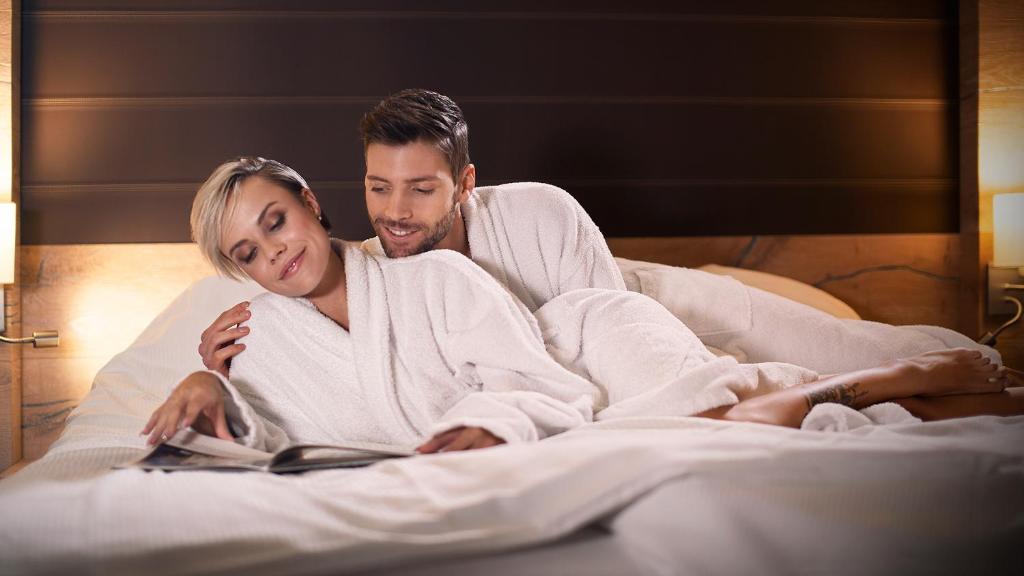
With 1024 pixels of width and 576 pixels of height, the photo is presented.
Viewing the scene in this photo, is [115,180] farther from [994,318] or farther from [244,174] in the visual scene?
[994,318]

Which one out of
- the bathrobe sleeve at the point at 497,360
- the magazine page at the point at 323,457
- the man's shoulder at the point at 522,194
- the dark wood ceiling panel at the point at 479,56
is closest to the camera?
the magazine page at the point at 323,457

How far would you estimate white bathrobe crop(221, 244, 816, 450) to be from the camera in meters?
1.39

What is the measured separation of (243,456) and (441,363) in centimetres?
38

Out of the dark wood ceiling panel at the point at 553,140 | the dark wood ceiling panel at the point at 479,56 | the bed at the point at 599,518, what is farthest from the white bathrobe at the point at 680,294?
the bed at the point at 599,518

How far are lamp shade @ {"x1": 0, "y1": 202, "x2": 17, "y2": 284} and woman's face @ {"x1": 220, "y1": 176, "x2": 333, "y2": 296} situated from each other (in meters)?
1.05

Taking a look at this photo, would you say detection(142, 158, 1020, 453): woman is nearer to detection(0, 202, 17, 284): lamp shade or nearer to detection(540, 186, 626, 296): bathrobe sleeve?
detection(540, 186, 626, 296): bathrobe sleeve

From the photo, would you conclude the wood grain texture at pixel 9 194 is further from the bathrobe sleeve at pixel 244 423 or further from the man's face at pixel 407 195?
the bathrobe sleeve at pixel 244 423

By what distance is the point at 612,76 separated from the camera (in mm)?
2615

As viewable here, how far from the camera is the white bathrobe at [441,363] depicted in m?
1.39

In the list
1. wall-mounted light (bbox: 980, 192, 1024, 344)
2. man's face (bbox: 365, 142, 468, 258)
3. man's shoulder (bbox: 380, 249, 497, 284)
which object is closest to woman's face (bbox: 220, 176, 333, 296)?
man's shoulder (bbox: 380, 249, 497, 284)

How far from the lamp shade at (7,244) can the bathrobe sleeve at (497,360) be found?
4.23 feet

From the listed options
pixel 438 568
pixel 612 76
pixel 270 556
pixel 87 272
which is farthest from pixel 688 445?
pixel 87 272

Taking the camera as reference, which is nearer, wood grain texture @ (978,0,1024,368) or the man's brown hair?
the man's brown hair

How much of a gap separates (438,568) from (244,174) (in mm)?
890
